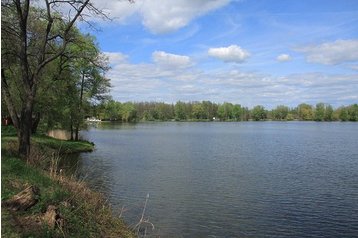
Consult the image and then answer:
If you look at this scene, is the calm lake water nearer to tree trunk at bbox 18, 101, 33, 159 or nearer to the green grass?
the green grass

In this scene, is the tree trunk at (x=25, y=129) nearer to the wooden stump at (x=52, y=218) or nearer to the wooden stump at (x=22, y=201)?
the wooden stump at (x=22, y=201)

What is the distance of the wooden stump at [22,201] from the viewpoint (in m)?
9.30

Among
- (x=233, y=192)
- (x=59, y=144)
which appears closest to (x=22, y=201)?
(x=233, y=192)

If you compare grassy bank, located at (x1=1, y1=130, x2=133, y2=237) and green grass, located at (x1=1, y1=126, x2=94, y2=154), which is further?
green grass, located at (x1=1, y1=126, x2=94, y2=154)

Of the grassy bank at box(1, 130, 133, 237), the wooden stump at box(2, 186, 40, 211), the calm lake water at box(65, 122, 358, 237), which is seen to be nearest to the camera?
the grassy bank at box(1, 130, 133, 237)

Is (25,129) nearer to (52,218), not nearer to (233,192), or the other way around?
(52,218)

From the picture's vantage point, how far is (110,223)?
12.5 metres

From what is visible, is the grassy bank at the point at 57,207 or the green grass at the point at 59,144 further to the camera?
the green grass at the point at 59,144

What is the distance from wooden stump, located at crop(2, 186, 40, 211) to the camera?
30.5ft

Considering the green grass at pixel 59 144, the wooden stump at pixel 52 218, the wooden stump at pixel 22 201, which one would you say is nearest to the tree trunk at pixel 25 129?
the wooden stump at pixel 22 201

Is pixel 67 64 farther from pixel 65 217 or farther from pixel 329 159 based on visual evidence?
pixel 65 217

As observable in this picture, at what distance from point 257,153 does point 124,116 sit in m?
138

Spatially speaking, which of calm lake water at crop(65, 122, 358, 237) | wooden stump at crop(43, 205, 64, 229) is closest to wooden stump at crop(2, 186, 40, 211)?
wooden stump at crop(43, 205, 64, 229)

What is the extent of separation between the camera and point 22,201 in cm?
949
